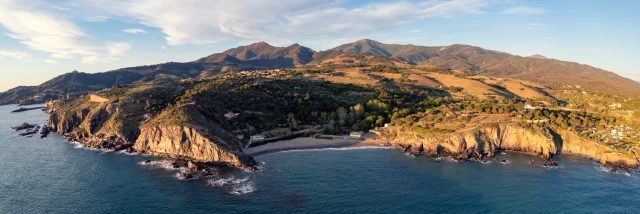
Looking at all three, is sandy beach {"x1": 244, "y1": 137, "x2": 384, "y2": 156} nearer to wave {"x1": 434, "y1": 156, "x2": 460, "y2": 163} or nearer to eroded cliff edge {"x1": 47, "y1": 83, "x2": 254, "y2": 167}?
eroded cliff edge {"x1": 47, "y1": 83, "x2": 254, "y2": 167}

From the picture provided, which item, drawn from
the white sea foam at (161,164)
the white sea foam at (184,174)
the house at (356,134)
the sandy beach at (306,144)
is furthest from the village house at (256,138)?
the house at (356,134)

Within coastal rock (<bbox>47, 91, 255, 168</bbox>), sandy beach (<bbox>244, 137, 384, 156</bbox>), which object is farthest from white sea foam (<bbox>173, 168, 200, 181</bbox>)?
sandy beach (<bbox>244, 137, 384, 156</bbox>)

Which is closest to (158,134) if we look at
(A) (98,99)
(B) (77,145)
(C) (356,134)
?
(B) (77,145)

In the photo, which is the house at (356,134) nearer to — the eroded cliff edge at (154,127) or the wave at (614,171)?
the eroded cliff edge at (154,127)

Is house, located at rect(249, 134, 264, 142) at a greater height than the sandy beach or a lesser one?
greater

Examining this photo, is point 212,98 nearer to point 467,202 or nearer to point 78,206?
point 78,206

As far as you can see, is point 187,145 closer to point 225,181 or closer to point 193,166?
point 193,166

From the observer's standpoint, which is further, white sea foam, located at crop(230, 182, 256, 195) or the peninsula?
the peninsula
